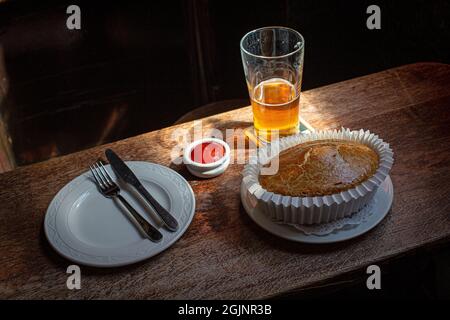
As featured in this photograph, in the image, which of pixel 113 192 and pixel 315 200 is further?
pixel 113 192

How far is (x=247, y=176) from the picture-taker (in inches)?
50.3

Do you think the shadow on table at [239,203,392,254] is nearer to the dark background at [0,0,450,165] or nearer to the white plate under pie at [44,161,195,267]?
the white plate under pie at [44,161,195,267]

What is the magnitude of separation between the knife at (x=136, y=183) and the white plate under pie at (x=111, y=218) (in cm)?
2

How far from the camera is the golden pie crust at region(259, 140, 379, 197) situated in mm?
1227

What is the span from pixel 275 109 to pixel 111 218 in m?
0.51

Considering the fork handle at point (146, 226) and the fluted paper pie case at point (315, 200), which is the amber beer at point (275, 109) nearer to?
the fluted paper pie case at point (315, 200)

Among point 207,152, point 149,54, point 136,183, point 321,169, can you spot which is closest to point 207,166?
point 207,152

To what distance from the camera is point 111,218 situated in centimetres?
132

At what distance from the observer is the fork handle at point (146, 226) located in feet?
4.08

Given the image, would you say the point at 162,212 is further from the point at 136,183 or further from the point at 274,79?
the point at 274,79

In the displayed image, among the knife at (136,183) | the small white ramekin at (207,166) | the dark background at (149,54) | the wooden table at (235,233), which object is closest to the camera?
the wooden table at (235,233)

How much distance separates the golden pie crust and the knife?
234mm

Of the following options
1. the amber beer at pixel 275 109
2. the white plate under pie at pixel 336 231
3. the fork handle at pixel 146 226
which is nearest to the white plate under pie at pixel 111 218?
the fork handle at pixel 146 226
